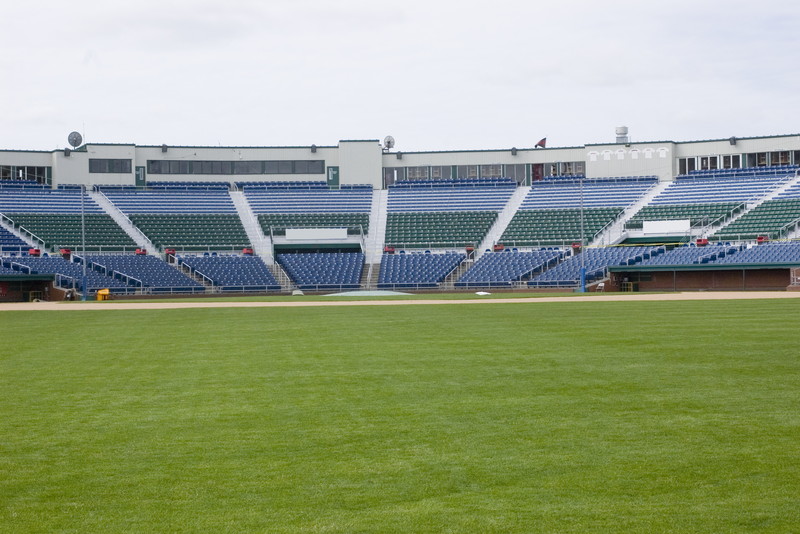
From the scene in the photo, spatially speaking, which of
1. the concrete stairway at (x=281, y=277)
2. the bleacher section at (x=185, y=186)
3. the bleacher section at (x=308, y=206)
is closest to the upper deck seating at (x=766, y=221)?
the bleacher section at (x=308, y=206)

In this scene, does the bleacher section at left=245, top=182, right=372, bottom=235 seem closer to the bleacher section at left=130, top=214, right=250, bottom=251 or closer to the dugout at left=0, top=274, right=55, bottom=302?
the bleacher section at left=130, top=214, right=250, bottom=251

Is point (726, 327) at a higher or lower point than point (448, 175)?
lower

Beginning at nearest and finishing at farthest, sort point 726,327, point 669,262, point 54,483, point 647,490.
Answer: point 647,490 → point 54,483 → point 726,327 → point 669,262

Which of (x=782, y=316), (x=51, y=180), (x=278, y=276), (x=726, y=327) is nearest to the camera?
(x=726, y=327)

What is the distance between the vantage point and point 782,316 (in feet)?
93.5

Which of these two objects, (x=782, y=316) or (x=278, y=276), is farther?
(x=278, y=276)

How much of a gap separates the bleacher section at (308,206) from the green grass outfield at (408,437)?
6189 centimetres

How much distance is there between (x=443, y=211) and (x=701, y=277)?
2802 cm

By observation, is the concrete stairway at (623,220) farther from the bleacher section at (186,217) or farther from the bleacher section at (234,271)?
the bleacher section at (186,217)

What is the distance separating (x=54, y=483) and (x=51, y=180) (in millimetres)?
86532

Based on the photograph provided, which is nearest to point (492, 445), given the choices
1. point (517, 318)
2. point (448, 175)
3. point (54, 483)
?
point (54, 483)

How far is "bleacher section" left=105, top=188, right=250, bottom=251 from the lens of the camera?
260 feet

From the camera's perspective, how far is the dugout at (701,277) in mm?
61594

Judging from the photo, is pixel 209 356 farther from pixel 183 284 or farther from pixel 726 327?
pixel 183 284
